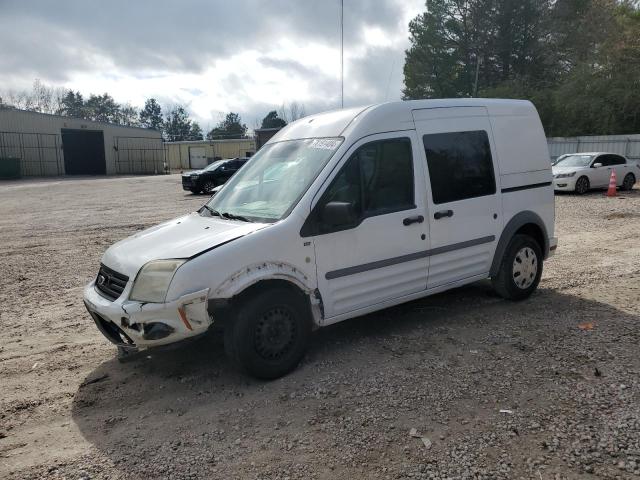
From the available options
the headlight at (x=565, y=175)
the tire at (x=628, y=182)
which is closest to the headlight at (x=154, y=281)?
the headlight at (x=565, y=175)

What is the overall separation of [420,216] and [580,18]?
4040cm

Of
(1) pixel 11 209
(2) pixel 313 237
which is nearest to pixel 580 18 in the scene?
(1) pixel 11 209

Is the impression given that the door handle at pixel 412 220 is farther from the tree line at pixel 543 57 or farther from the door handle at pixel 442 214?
the tree line at pixel 543 57

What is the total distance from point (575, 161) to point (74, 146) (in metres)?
42.1

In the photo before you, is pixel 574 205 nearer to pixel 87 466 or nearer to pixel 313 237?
pixel 313 237

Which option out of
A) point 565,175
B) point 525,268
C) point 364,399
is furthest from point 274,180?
point 565,175

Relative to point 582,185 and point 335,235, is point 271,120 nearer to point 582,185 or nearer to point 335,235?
point 582,185

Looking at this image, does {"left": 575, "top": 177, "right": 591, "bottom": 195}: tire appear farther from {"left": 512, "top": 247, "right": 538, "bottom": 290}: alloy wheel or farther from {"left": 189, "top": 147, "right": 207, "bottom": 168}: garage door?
{"left": 189, "top": 147, "right": 207, "bottom": 168}: garage door

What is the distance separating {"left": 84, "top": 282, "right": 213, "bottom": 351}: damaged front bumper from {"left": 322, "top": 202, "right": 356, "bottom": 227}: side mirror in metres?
1.11

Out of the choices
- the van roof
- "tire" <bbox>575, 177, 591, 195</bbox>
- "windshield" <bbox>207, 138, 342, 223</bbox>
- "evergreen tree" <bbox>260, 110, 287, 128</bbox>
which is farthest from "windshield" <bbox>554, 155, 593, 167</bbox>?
"evergreen tree" <bbox>260, 110, 287, 128</bbox>

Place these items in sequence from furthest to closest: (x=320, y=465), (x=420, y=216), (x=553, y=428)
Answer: (x=420, y=216) → (x=553, y=428) → (x=320, y=465)

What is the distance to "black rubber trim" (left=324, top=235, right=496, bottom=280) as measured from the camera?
4.24 metres

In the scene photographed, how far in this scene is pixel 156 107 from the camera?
401 feet

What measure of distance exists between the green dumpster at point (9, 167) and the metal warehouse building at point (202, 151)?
26407mm
